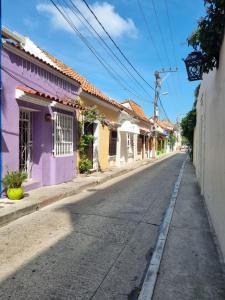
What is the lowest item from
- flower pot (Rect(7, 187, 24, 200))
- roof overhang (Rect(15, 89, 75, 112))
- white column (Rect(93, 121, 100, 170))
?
flower pot (Rect(7, 187, 24, 200))

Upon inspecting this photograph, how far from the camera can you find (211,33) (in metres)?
5.74

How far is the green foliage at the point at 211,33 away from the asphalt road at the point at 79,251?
354cm

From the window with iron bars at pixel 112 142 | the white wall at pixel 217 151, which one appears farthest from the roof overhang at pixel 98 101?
the white wall at pixel 217 151

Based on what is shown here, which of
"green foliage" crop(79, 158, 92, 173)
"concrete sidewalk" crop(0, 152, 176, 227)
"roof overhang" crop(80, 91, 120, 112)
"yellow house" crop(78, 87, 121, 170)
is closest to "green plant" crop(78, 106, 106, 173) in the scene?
"green foliage" crop(79, 158, 92, 173)

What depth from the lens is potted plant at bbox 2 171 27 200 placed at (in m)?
8.46

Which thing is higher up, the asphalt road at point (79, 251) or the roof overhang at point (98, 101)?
the roof overhang at point (98, 101)

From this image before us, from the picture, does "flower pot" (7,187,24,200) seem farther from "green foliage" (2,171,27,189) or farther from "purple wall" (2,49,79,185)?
"purple wall" (2,49,79,185)

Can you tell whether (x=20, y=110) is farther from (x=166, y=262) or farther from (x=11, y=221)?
(x=166, y=262)

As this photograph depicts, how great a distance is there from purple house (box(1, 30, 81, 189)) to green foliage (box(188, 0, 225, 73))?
4.91 metres

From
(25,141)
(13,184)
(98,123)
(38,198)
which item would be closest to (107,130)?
(98,123)

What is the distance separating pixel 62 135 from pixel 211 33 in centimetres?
761

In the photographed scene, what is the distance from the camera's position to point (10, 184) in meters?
8.51

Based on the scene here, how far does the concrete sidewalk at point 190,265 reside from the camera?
3967mm

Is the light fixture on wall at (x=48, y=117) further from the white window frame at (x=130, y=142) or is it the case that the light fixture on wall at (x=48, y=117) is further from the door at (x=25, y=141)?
the white window frame at (x=130, y=142)
